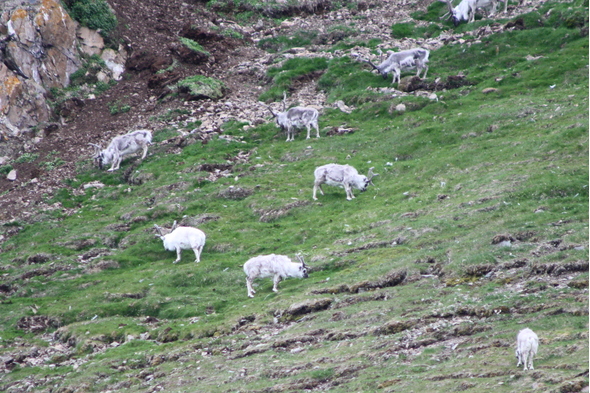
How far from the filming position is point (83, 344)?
25641 millimetres

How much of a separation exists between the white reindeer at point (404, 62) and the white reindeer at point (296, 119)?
7.66m

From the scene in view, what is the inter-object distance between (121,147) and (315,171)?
15071mm

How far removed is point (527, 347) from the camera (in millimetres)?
14961

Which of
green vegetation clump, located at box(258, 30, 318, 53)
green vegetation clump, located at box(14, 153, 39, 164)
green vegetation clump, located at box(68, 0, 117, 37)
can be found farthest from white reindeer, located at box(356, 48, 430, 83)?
green vegetation clump, located at box(14, 153, 39, 164)

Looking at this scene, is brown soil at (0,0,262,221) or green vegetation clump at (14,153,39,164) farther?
green vegetation clump at (14,153,39,164)

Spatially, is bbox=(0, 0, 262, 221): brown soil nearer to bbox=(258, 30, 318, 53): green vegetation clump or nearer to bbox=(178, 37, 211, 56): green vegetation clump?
bbox=(178, 37, 211, 56): green vegetation clump

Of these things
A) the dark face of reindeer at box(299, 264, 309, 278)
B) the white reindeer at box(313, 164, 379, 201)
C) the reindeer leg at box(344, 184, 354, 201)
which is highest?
the white reindeer at box(313, 164, 379, 201)

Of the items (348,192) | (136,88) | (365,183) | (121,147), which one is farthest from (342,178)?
(136,88)

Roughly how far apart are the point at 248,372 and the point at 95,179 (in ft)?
89.1

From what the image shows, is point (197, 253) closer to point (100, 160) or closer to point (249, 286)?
point (249, 286)

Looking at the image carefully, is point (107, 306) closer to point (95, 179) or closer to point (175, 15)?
point (95, 179)

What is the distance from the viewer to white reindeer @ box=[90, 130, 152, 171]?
146 ft

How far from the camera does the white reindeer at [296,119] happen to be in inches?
1719

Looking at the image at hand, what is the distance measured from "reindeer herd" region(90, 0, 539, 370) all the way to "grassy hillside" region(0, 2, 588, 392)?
59 centimetres
